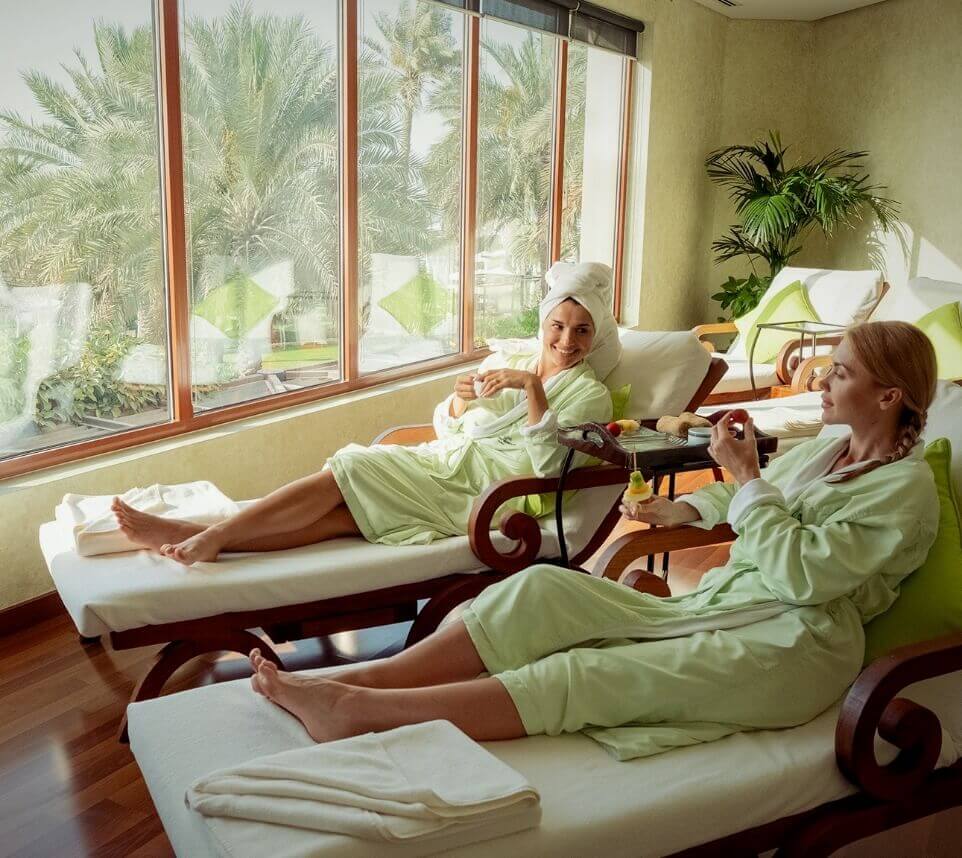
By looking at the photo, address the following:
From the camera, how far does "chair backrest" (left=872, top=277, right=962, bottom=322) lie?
4973 mm

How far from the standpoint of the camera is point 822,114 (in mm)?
7445

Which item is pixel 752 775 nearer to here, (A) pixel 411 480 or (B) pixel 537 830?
(B) pixel 537 830

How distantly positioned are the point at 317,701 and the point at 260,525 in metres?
1.05

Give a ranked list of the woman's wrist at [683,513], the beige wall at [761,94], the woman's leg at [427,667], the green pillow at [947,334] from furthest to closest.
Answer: the beige wall at [761,94] < the green pillow at [947,334] < the woman's wrist at [683,513] < the woman's leg at [427,667]

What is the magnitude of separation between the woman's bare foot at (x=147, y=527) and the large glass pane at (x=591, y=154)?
13.2ft

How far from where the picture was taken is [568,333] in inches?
129

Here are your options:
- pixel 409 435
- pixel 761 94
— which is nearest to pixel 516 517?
pixel 409 435

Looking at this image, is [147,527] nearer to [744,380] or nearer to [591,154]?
[744,380]

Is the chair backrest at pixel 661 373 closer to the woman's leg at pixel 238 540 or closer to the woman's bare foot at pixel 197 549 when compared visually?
the woman's leg at pixel 238 540

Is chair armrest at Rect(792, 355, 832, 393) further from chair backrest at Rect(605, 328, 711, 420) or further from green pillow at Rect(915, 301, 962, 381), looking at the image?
chair backrest at Rect(605, 328, 711, 420)

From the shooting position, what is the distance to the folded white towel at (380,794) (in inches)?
58.2

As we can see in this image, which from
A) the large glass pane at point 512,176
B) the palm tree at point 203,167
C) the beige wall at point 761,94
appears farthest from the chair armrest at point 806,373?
the beige wall at point 761,94

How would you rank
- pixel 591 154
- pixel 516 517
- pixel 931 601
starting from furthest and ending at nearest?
1. pixel 591 154
2. pixel 516 517
3. pixel 931 601

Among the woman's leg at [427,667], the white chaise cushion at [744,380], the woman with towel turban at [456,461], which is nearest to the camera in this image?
the woman's leg at [427,667]
